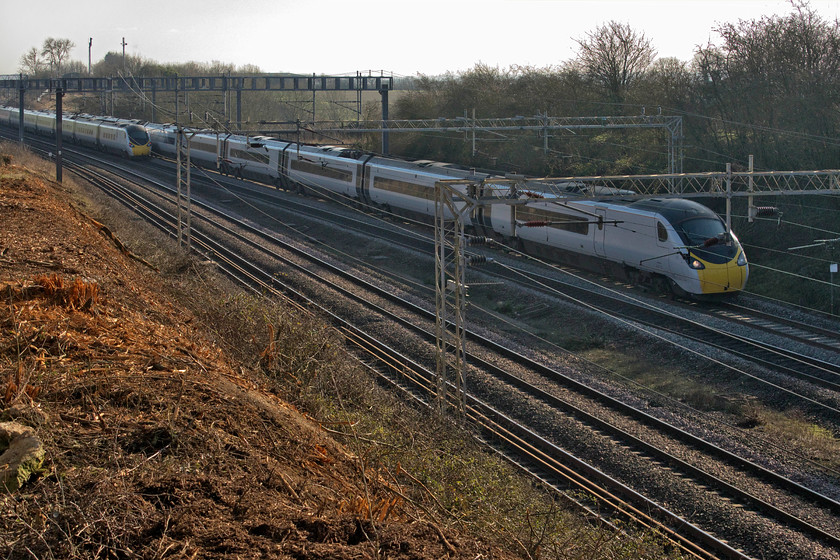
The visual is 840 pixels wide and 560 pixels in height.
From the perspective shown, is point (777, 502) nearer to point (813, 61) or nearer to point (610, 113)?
point (813, 61)

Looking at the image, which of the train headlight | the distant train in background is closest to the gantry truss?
the distant train in background

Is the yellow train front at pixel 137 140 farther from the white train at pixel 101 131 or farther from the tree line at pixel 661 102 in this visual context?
the tree line at pixel 661 102

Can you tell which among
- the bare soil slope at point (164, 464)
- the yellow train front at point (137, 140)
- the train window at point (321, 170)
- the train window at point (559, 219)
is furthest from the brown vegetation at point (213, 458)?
the yellow train front at point (137, 140)

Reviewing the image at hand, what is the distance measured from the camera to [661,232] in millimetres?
20797

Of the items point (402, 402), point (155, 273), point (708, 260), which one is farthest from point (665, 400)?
point (155, 273)

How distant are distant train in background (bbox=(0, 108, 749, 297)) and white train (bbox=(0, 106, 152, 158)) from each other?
1428cm

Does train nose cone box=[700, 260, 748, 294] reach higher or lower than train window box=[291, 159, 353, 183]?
lower

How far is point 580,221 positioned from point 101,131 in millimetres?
38108

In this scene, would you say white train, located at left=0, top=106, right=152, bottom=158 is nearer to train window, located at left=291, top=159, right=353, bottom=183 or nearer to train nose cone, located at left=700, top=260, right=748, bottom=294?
train window, located at left=291, top=159, right=353, bottom=183

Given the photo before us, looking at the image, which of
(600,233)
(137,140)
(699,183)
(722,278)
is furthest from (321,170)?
(722,278)

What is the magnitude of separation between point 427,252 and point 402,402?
1336 cm

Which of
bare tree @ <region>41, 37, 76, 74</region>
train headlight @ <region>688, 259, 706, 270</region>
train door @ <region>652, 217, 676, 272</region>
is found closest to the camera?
train headlight @ <region>688, 259, 706, 270</region>

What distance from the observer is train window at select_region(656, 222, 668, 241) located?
20672 millimetres

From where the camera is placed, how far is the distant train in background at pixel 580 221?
2048 cm
